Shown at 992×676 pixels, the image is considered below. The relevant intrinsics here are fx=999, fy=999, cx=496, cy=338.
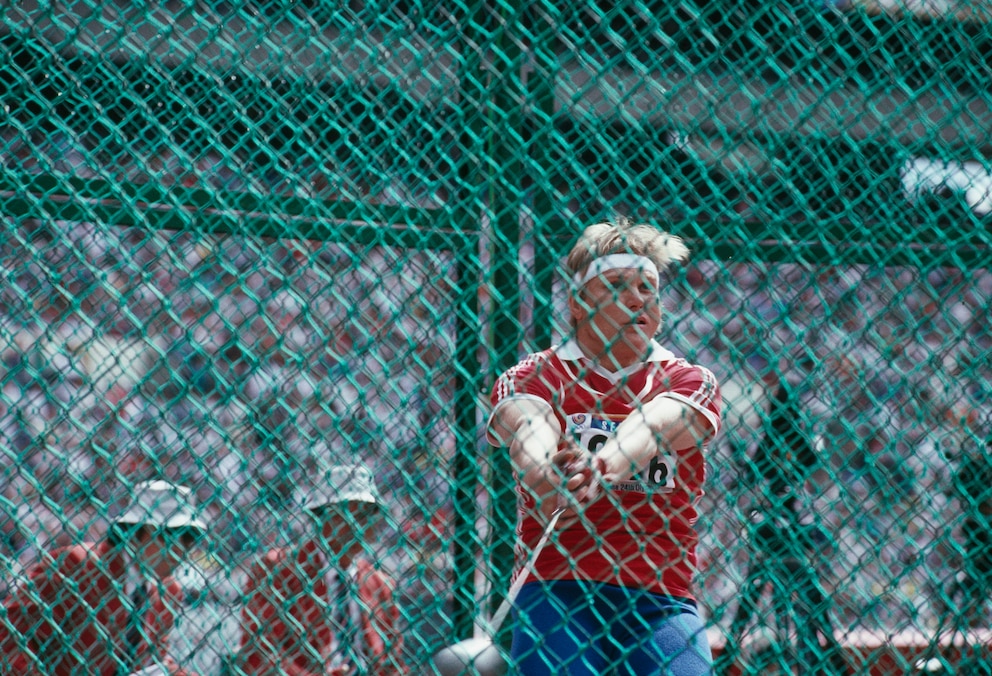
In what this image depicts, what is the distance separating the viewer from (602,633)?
5.51 ft

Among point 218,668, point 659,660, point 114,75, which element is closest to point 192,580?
point 218,668

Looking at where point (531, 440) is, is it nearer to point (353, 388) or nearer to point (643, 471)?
point (643, 471)

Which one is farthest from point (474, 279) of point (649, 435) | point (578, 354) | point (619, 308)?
point (649, 435)

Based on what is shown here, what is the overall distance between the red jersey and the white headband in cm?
15

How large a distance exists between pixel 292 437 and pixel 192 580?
2.11 feet

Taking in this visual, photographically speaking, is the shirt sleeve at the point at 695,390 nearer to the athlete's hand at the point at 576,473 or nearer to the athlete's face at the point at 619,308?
the athlete's face at the point at 619,308

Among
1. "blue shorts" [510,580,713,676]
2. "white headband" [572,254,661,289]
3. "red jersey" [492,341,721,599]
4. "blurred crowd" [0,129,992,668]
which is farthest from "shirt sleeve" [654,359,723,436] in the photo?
"blurred crowd" [0,129,992,668]

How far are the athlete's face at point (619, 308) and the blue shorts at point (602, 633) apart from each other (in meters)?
0.42

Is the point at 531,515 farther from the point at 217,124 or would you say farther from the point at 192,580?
the point at 217,124

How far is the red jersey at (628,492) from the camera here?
5.76ft

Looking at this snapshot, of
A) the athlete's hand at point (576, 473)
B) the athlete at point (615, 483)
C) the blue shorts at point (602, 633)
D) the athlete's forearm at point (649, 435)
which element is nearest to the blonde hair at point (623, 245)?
the athlete at point (615, 483)

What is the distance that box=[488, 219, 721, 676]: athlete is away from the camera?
1.71 m

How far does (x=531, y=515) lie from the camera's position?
178 cm

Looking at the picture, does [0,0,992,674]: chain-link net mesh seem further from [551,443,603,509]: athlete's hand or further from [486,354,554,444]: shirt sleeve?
[551,443,603,509]: athlete's hand
